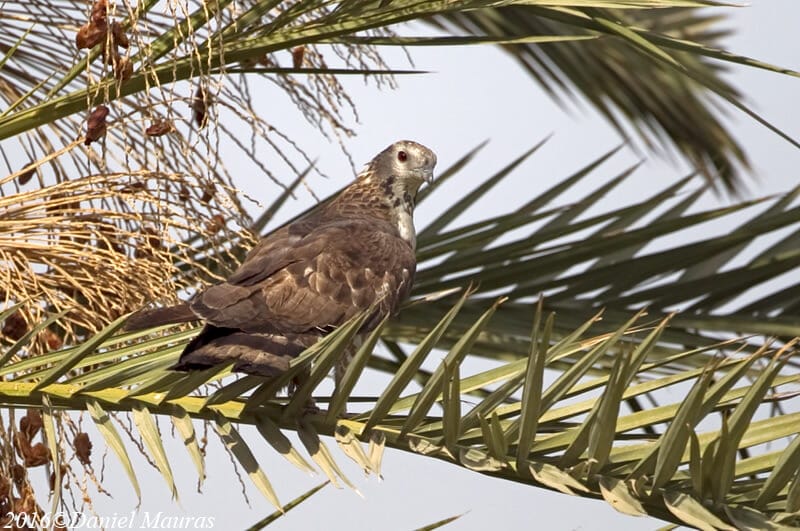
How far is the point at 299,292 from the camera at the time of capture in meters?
3.06

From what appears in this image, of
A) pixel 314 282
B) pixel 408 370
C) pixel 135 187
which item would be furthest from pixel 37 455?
pixel 408 370

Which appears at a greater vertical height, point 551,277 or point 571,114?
point 571,114

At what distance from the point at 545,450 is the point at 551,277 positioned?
180 centimetres

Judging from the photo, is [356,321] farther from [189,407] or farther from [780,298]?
[780,298]

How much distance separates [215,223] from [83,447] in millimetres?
634

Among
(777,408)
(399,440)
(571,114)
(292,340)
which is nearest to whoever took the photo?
(399,440)

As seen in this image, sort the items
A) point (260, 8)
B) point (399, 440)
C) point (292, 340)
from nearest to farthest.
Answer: point (399, 440), point (292, 340), point (260, 8)

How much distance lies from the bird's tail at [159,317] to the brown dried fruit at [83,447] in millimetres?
277

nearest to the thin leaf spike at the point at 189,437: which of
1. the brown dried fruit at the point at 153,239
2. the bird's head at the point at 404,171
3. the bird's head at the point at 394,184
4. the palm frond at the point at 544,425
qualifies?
the palm frond at the point at 544,425

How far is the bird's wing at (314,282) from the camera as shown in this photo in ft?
9.11

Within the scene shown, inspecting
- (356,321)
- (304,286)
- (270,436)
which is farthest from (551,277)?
(356,321)

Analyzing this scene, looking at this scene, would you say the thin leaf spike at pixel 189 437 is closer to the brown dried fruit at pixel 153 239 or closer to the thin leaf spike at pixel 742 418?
the brown dried fruit at pixel 153 239

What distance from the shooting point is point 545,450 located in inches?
92.0

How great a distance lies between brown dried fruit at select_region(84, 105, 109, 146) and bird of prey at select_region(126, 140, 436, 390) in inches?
16.0
